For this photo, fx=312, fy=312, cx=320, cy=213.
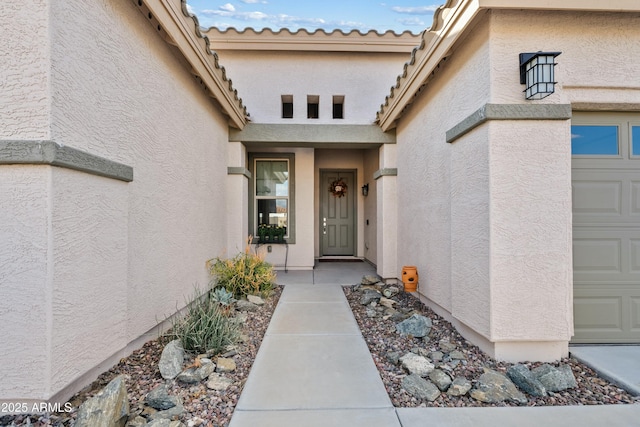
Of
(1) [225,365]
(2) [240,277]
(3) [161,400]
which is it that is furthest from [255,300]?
(3) [161,400]

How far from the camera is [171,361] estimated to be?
8.89 feet

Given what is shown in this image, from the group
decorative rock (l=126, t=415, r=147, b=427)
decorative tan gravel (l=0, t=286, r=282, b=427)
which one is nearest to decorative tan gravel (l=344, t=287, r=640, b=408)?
decorative tan gravel (l=0, t=286, r=282, b=427)

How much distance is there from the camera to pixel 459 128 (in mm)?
3467

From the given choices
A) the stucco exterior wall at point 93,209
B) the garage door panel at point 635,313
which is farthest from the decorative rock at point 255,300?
the garage door panel at point 635,313

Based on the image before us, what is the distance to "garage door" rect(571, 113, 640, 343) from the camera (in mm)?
3176

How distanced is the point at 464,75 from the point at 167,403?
4.12 m

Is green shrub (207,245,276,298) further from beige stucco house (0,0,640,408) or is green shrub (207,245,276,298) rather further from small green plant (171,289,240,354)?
small green plant (171,289,240,354)

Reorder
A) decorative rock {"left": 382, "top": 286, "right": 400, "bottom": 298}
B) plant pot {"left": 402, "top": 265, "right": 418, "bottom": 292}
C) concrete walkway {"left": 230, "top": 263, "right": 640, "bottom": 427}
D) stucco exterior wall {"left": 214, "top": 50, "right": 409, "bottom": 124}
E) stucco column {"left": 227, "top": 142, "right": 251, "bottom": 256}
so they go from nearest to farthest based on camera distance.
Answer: concrete walkway {"left": 230, "top": 263, "right": 640, "bottom": 427}, plant pot {"left": 402, "top": 265, "right": 418, "bottom": 292}, decorative rock {"left": 382, "top": 286, "right": 400, "bottom": 298}, stucco column {"left": 227, "top": 142, "right": 251, "bottom": 256}, stucco exterior wall {"left": 214, "top": 50, "right": 409, "bottom": 124}

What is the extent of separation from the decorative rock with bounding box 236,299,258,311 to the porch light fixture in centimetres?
422

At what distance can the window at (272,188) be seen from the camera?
7691mm

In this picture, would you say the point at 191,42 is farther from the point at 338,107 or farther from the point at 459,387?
the point at 459,387

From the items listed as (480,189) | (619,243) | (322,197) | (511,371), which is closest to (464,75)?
(480,189)

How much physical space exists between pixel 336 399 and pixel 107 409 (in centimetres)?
154

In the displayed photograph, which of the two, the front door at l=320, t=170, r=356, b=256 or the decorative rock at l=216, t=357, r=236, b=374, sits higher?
the front door at l=320, t=170, r=356, b=256
